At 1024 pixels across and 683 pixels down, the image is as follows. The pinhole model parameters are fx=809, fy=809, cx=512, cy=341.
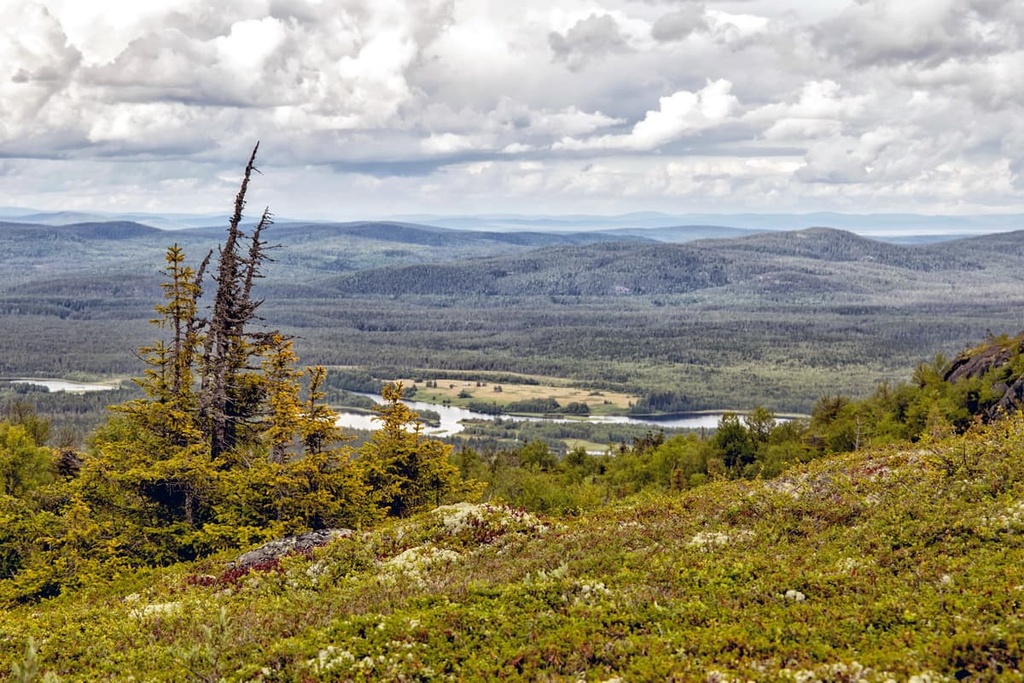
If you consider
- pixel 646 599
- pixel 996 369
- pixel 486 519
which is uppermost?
pixel 646 599

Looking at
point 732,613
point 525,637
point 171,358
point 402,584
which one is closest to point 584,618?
point 525,637

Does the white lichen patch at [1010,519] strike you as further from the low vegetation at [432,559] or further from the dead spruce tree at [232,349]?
the dead spruce tree at [232,349]

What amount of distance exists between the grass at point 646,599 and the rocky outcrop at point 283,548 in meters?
1.61

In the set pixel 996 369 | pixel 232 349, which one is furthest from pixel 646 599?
pixel 996 369

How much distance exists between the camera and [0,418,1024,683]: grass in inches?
611

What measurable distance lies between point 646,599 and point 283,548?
16945mm

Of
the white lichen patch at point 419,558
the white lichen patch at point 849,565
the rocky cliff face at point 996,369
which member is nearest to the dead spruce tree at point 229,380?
the white lichen patch at point 419,558

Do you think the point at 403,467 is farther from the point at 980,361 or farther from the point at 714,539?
the point at 980,361

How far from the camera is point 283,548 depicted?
101 ft

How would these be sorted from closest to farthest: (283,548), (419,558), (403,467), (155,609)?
(155,609)
(419,558)
(283,548)
(403,467)

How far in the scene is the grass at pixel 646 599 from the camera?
1552cm

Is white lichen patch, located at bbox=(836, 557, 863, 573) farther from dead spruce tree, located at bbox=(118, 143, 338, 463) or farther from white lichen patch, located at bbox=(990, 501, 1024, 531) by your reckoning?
dead spruce tree, located at bbox=(118, 143, 338, 463)

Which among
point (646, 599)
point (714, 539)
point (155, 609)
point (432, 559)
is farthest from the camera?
point (432, 559)

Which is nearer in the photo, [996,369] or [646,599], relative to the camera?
[646,599]
